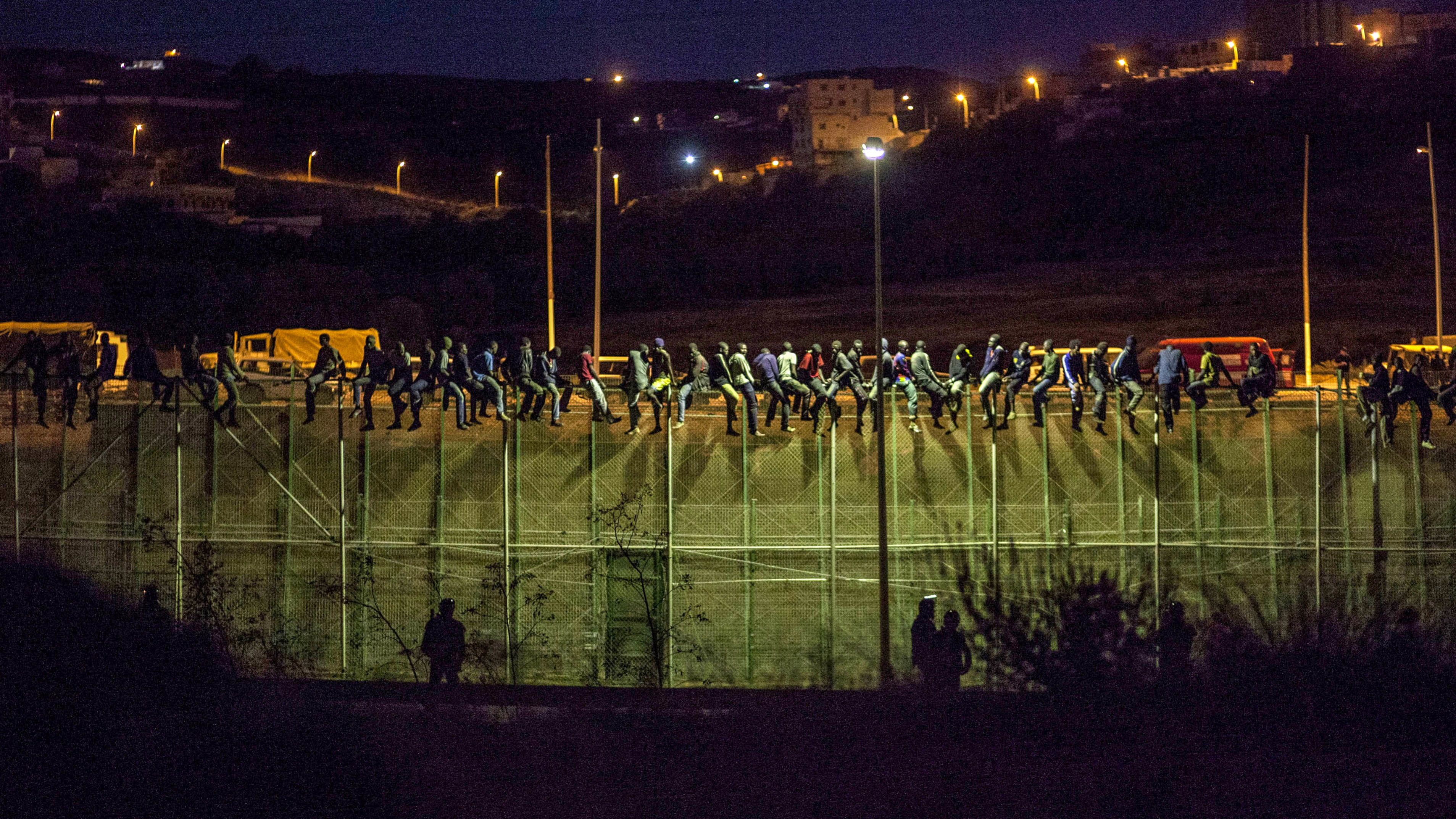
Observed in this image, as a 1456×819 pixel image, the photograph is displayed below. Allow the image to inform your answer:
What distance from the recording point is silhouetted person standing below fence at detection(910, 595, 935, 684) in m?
16.7

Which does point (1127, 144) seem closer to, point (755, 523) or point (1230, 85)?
point (1230, 85)

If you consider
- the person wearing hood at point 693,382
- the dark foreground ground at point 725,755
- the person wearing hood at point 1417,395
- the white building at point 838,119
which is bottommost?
the dark foreground ground at point 725,755

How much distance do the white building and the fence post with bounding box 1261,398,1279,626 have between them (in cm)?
10340

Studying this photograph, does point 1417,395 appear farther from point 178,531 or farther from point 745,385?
point 178,531

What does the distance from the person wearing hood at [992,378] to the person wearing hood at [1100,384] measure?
1381 millimetres

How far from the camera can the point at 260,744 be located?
14.1 meters

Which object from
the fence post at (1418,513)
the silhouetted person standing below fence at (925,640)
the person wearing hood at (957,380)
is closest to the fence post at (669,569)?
the silhouetted person standing below fence at (925,640)

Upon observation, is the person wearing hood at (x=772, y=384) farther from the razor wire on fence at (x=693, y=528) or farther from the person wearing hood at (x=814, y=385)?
the razor wire on fence at (x=693, y=528)

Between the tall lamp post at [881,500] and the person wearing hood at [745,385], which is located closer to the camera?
the tall lamp post at [881,500]

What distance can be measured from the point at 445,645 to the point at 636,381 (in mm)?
6563

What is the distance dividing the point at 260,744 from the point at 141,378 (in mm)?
9970

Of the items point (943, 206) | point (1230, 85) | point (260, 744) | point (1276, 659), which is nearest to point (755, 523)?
point (1276, 659)

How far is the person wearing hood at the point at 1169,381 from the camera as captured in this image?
21.8 metres

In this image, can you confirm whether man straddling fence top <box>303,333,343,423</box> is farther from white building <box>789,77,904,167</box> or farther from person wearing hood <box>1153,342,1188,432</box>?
white building <box>789,77,904,167</box>
